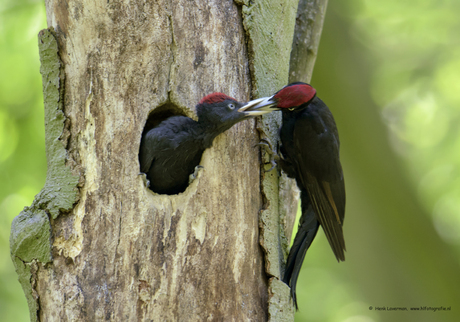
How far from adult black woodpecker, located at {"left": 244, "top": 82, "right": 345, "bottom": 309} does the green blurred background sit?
1.70 meters

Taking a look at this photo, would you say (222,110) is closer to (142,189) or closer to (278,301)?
(142,189)

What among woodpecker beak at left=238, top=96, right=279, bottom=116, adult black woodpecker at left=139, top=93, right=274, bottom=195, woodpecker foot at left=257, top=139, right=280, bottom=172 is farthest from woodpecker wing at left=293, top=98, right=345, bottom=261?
adult black woodpecker at left=139, top=93, right=274, bottom=195

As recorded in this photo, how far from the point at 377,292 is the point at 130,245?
3402mm

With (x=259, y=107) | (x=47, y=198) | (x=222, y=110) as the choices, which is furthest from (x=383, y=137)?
(x=47, y=198)

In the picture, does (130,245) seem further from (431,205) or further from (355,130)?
(431,205)

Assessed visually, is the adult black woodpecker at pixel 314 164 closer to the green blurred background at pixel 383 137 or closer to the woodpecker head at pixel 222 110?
the woodpecker head at pixel 222 110

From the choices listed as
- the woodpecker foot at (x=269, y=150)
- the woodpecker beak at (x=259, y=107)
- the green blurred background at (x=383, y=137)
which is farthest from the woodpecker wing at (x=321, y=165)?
the green blurred background at (x=383, y=137)

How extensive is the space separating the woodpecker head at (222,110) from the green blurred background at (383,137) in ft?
7.61

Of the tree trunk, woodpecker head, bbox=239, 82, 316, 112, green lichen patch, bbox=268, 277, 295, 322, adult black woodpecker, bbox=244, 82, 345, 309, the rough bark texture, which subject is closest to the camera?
the tree trunk

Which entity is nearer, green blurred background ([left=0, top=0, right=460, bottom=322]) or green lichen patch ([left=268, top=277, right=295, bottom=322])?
green lichen patch ([left=268, top=277, right=295, bottom=322])

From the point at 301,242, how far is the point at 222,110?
93 centimetres

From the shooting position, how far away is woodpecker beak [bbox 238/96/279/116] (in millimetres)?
2081

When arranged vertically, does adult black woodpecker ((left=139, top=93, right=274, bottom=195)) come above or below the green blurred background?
below

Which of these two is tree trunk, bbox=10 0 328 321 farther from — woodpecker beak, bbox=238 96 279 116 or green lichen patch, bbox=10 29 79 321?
woodpecker beak, bbox=238 96 279 116
